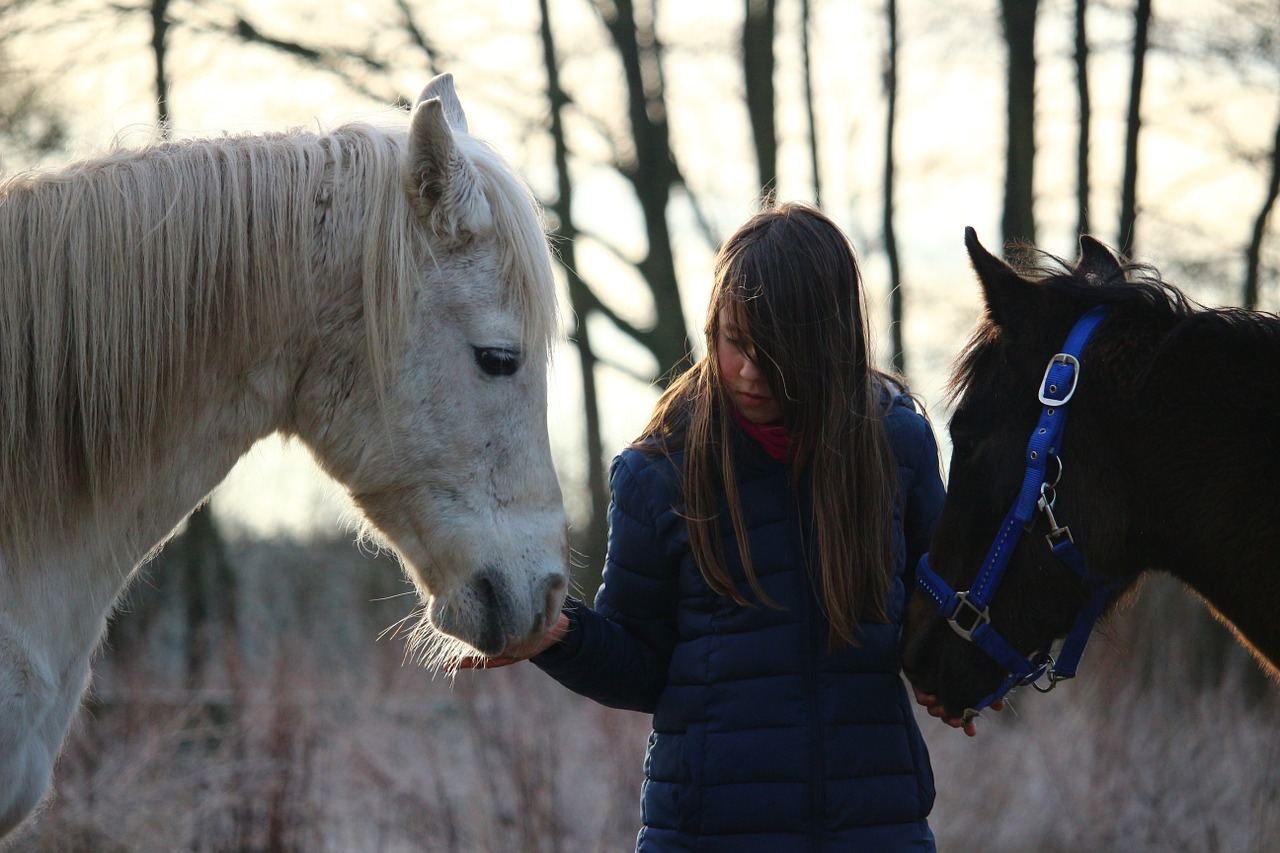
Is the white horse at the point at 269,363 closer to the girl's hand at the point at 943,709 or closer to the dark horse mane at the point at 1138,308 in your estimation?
the girl's hand at the point at 943,709

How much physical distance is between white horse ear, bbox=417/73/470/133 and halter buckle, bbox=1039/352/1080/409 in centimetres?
146

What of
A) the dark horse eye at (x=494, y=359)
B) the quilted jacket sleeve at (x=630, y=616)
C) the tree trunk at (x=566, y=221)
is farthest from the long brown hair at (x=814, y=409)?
the tree trunk at (x=566, y=221)

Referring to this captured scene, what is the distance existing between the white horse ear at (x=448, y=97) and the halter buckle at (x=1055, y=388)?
4.79ft

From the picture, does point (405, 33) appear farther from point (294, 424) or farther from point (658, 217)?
point (294, 424)

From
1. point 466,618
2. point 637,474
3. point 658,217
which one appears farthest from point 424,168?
point 658,217

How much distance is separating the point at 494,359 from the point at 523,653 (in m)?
0.64

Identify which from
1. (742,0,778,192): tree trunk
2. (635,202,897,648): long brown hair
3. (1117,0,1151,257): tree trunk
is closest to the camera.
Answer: (635,202,897,648): long brown hair

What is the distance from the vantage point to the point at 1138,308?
7.61 feet

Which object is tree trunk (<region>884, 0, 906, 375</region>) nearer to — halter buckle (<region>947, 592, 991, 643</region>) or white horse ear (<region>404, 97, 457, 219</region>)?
halter buckle (<region>947, 592, 991, 643</region>)

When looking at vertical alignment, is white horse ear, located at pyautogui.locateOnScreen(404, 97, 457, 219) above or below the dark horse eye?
above

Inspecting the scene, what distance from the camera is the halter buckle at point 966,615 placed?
234 cm

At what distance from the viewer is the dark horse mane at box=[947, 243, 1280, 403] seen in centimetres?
225

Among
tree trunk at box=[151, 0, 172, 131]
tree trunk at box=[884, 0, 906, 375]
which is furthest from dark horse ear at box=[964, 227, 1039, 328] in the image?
tree trunk at box=[884, 0, 906, 375]

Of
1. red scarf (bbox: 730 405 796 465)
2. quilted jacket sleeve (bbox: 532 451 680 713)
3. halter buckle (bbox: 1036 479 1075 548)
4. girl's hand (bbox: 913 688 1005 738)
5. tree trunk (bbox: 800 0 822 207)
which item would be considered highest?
red scarf (bbox: 730 405 796 465)
